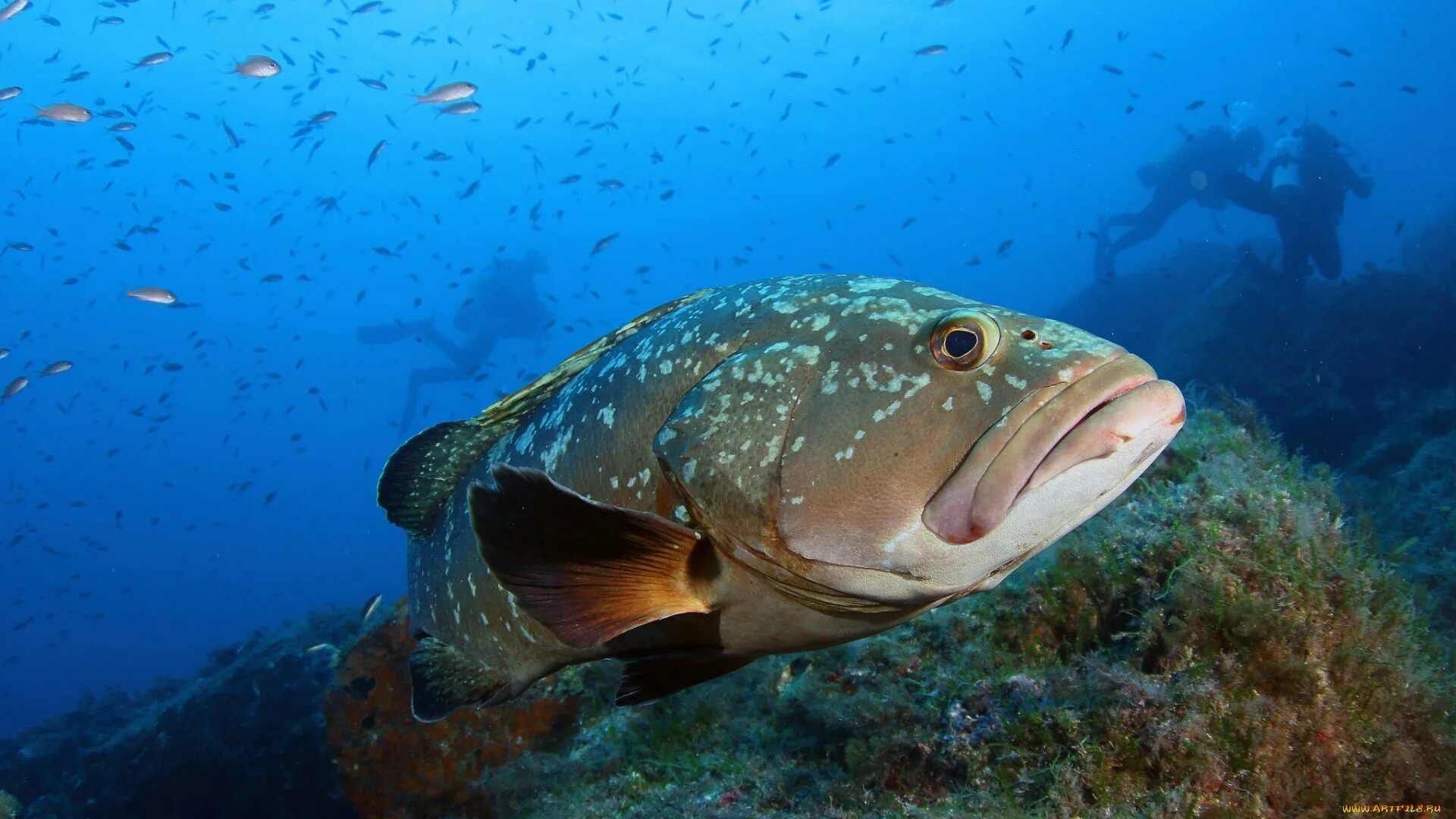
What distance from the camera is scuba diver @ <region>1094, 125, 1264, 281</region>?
1038 inches

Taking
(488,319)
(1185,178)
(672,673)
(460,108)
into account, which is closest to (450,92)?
(460,108)

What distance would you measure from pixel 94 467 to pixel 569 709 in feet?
395

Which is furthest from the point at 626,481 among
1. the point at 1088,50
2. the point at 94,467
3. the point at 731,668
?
the point at 94,467

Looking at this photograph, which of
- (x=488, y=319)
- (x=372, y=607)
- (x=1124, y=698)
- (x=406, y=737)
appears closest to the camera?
(x=1124, y=698)

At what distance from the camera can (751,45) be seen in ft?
225

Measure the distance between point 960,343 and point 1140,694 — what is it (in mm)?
1719

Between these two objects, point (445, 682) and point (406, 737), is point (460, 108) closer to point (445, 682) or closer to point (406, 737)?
point (406, 737)

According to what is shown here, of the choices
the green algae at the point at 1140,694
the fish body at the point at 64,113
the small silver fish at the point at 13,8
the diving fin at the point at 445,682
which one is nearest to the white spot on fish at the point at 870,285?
the green algae at the point at 1140,694

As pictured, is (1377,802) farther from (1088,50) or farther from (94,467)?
(94,467)

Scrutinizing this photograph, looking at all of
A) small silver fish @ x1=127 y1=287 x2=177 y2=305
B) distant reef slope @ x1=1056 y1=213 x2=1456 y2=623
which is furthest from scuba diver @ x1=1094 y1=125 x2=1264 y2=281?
small silver fish @ x1=127 y1=287 x2=177 y2=305

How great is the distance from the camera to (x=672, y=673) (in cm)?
274

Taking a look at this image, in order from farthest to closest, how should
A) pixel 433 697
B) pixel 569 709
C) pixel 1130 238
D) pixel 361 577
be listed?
pixel 361 577
pixel 1130 238
pixel 569 709
pixel 433 697

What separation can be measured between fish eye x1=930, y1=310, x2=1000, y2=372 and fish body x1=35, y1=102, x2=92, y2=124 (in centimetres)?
1805

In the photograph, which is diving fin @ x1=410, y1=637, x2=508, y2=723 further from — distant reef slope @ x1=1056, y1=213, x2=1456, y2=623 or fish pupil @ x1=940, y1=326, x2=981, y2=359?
distant reef slope @ x1=1056, y1=213, x2=1456, y2=623
